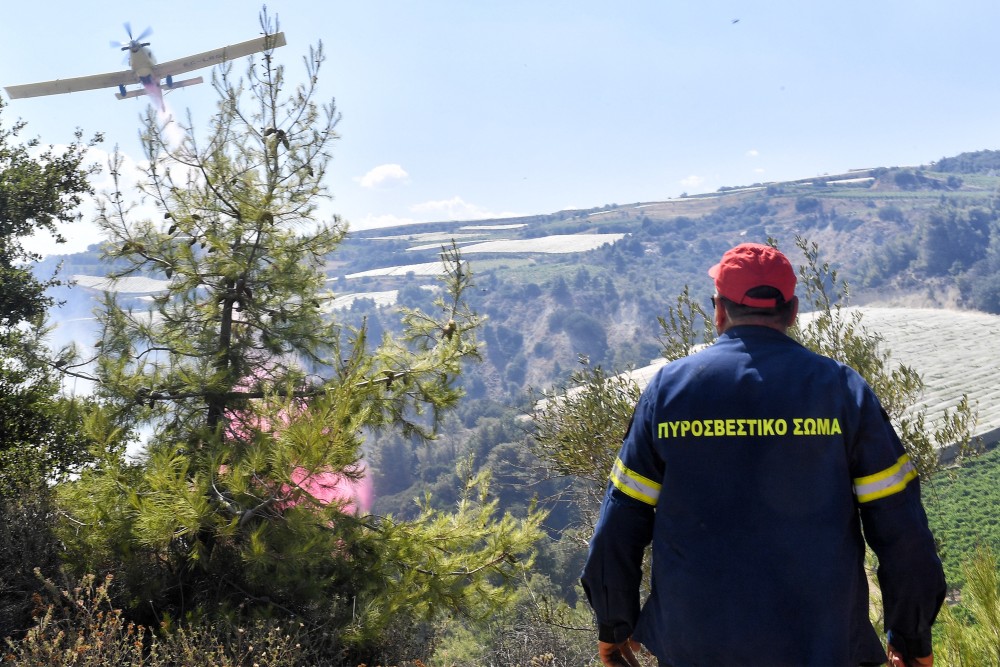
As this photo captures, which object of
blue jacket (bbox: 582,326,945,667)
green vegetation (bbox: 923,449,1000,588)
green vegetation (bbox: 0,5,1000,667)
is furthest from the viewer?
green vegetation (bbox: 923,449,1000,588)

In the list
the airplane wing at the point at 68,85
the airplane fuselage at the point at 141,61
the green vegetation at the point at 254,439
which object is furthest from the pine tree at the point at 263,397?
the airplane fuselage at the point at 141,61

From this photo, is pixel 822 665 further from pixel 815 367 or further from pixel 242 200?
pixel 242 200

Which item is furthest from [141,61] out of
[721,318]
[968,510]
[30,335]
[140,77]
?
[968,510]

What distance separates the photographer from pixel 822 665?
6.61 ft

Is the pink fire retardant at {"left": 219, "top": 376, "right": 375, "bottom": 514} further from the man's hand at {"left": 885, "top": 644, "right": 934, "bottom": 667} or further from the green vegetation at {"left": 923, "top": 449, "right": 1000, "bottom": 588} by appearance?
the green vegetation at {"left": 923, "top": 449, "right": 1000, "bottom": 588}

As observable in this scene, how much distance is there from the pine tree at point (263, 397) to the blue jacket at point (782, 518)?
4.24 metres

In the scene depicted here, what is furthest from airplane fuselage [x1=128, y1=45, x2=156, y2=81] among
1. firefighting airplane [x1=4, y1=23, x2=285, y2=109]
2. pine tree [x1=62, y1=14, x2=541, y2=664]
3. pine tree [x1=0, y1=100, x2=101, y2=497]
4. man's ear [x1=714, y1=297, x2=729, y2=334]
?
man's ear [x1=714, y1=297, x2=729, y2=334]

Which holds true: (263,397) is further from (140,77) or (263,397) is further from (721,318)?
(140,77)

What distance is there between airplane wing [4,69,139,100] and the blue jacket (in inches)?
1374

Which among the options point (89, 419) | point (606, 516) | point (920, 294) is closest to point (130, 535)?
point (89, 419)

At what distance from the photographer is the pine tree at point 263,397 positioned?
250 inches

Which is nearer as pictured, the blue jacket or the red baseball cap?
the blue jacket

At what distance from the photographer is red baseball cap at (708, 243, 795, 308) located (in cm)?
234

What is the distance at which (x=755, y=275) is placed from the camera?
92.5 inches
